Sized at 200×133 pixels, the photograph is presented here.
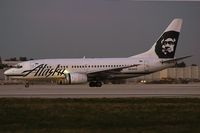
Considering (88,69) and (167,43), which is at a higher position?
(167,43)

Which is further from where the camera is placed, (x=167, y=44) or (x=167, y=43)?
(x=167, y=43)

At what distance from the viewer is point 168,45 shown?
5556cm

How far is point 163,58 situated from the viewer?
54.6 meters

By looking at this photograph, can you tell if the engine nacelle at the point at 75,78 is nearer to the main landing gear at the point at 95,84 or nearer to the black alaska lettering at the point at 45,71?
the black alaska lettering at the point at 45,71

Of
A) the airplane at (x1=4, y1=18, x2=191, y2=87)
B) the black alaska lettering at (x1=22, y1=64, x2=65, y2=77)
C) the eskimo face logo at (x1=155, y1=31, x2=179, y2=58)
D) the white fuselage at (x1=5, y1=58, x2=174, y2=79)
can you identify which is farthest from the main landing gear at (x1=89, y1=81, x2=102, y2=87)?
the eskimo face logo at (x1=155, y1=31, x2=179, y2=58)

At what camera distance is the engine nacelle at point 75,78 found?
161ft

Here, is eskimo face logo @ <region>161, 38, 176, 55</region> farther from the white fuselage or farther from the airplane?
the white fuselage

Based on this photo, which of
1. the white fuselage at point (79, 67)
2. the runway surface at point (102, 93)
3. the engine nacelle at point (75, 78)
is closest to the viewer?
the runway surface at point (102, 93)
